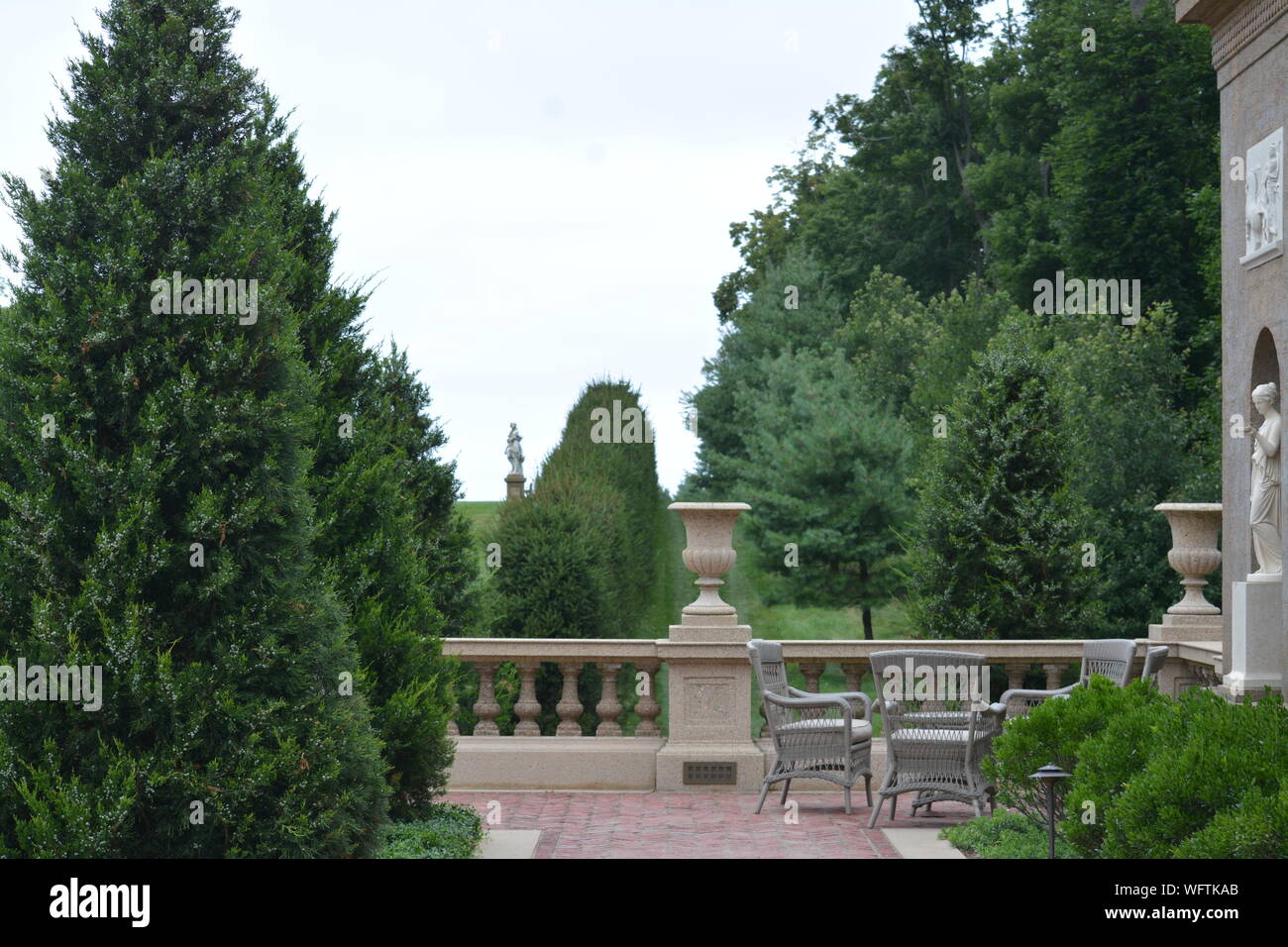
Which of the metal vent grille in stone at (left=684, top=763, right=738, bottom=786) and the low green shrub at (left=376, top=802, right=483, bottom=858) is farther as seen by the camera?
the metal vent grille in stone at (left=684, top=763, right=738, bottom=786)

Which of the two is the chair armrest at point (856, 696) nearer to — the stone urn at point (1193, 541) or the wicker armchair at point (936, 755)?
the wicker armchair at point (936, 755)

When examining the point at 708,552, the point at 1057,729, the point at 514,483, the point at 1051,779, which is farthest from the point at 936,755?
the point at 514,483

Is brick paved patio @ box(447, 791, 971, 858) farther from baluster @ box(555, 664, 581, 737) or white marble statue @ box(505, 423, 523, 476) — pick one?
white marble statue @ box(505, 423, 523, 476)

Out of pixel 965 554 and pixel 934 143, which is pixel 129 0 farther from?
pixel 934 143

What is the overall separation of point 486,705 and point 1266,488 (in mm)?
6614

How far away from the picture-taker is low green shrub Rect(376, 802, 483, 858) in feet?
26.2

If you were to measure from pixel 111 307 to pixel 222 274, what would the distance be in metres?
0.54

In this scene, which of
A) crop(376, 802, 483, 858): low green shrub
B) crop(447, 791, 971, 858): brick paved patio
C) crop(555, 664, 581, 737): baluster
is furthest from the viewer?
crop(555, 664, 581, 737): baluster

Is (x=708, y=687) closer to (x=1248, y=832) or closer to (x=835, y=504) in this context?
(x=1248, y=832)

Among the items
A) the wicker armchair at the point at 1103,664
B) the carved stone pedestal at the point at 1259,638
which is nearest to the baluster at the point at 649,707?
the wicker armchair at the point at 1103,664

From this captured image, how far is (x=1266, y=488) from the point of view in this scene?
9664 mm

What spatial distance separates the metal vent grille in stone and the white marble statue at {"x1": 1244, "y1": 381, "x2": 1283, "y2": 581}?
4494 millimetres

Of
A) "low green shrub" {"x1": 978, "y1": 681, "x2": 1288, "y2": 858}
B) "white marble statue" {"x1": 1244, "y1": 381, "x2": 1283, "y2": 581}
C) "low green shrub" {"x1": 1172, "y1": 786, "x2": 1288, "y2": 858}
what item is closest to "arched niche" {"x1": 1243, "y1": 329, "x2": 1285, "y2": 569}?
"white marble statue" {"x1": 1244, "y1": 381, "x2": 1283, "y2": 581}

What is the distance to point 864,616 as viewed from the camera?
2917 cm
